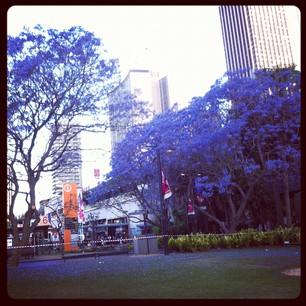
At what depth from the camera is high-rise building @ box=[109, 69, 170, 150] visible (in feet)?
56.4

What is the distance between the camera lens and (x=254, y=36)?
247 ft

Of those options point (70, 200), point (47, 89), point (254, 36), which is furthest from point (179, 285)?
point (254, 36)

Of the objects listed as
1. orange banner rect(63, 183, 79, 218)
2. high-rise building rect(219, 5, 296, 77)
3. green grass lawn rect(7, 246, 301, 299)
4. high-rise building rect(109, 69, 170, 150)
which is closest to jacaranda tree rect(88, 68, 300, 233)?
high-rise building rect(109, 69, 170, 150)

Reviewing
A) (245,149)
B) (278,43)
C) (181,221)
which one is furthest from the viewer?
(278,43)

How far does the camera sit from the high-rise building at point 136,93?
56.4 feet

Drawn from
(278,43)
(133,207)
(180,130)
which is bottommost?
(133,207)

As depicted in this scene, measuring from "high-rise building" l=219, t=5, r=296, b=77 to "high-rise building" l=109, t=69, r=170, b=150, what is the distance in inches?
1092

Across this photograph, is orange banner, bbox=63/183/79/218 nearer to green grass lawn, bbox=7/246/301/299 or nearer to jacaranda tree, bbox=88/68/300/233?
jacaranda tree, bbox=88/68/300/233

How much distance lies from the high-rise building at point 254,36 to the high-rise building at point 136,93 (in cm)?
2774

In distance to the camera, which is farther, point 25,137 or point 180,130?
point 180,130
